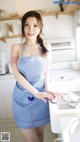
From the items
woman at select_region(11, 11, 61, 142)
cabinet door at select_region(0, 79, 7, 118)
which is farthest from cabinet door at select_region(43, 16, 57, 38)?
woman at select_region(11, 11, 61, 142)

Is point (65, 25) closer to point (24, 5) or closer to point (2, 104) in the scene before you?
point (24, 5)

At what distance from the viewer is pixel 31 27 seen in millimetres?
1381

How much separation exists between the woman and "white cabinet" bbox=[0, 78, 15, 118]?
136cm

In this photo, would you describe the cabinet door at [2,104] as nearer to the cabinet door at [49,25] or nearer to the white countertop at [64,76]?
the white countertop at [64,76]

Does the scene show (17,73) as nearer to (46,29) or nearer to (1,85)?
(1,85)

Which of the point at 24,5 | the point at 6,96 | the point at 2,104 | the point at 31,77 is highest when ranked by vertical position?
the point at 24,5

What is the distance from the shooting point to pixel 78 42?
121 inches

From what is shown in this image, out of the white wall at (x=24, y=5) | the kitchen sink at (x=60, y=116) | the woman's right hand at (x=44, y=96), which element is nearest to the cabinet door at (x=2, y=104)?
the white wall at (x=24, y=5)

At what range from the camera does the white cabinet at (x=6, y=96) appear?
2.86 m

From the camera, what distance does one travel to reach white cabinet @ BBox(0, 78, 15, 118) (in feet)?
9.37

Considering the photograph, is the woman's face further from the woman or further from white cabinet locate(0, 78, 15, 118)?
white cabinet locate(0, 78, 15, 118)

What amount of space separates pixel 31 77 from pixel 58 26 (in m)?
1.94

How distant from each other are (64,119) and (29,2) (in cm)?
253

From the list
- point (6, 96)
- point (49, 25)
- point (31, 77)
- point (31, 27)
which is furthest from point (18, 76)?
point (49, 25)
